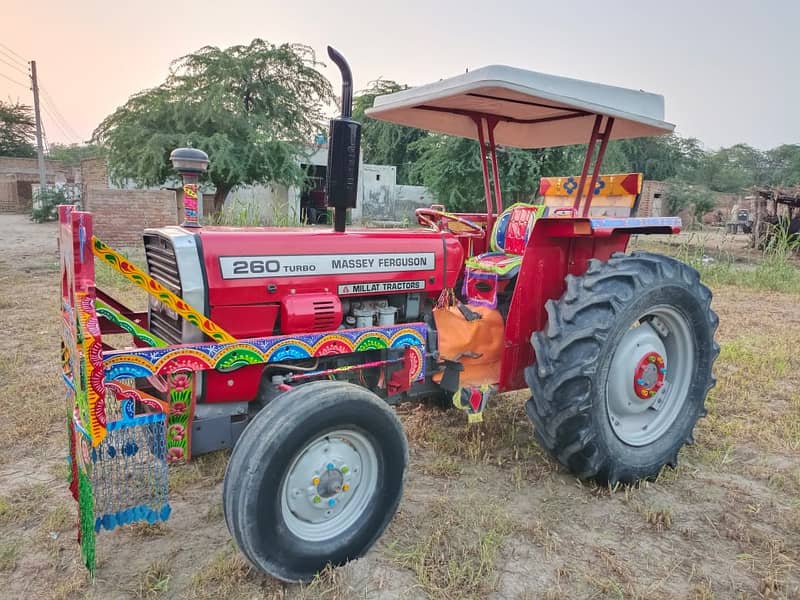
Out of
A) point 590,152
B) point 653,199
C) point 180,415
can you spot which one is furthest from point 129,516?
point 653,199

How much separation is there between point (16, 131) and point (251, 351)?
4591 cm

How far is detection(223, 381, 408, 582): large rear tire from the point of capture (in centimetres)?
210

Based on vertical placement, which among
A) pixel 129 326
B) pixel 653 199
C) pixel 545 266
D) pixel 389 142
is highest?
pixel 389 142

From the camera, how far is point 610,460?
9.86ft

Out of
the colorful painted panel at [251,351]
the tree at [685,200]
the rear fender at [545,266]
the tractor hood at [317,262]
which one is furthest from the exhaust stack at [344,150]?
the tree at [685,200]

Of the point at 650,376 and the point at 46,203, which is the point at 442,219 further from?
the point at 46,203

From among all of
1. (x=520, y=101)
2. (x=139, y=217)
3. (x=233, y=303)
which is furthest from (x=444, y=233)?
(x=139, y=217)

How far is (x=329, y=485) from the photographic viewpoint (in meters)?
2.34

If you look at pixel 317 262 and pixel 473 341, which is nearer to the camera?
pixel 317 262

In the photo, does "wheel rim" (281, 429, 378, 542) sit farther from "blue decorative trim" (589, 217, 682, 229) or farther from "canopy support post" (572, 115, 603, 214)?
A: "canopy support post" (572, 115, 603, 214)

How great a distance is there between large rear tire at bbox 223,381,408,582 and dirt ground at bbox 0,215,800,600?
0.14 m

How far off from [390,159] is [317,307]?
84.8ft

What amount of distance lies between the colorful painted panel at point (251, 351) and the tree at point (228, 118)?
456 inches

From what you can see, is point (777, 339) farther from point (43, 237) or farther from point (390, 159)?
point (390, 159)
